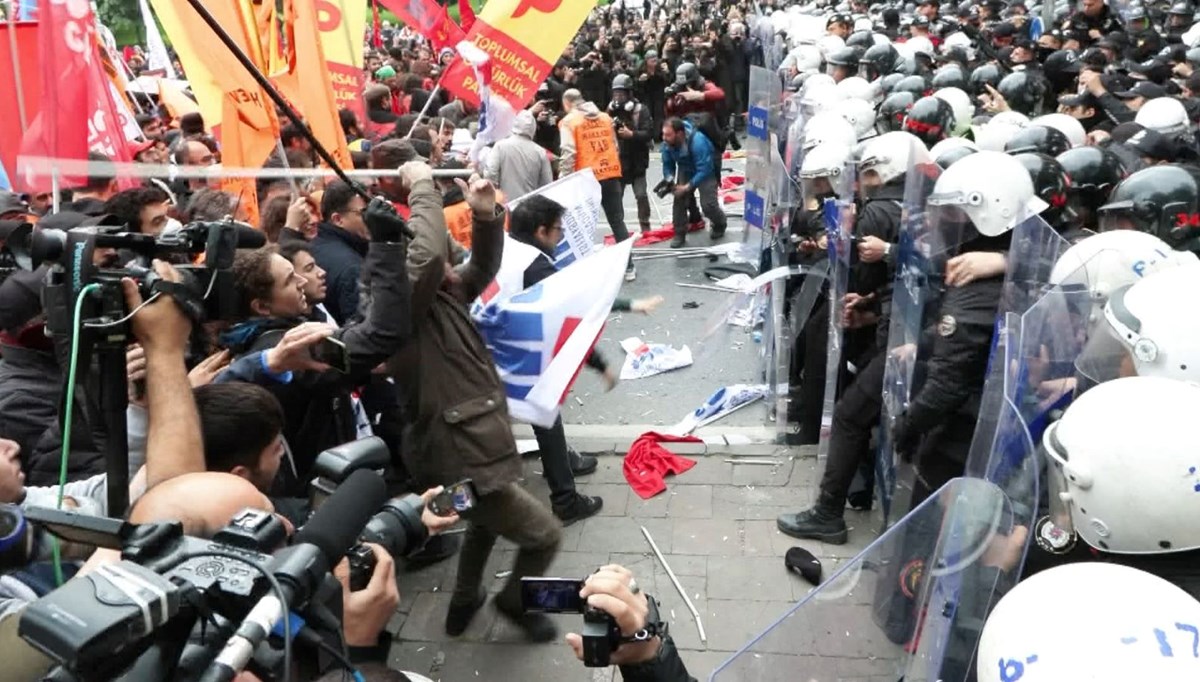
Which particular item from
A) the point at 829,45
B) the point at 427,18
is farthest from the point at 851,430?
the point at 829,45

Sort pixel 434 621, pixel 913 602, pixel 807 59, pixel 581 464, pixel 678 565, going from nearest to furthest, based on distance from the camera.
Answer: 1. pixel 913 602
2. pixel 434 621
3. pixel 678 565
4. pixel 581 464
5. pixel 807 59

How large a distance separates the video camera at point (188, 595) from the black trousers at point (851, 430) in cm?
345

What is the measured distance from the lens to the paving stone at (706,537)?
184 inches

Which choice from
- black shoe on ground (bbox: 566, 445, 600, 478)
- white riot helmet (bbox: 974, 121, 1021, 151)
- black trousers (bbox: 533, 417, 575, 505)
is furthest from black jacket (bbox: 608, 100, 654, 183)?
black trousers (bbox: 533, 417, 575, 505)

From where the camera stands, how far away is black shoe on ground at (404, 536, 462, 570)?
4625 mm

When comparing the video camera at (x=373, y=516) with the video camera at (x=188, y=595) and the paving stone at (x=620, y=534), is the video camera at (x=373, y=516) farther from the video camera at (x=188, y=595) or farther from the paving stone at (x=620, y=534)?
the paving stone at (x=620, y=534)

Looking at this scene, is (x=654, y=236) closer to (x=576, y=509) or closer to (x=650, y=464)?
(x=650, y=464)

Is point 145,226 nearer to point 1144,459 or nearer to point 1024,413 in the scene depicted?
point 1024,413

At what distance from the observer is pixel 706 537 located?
4.79m

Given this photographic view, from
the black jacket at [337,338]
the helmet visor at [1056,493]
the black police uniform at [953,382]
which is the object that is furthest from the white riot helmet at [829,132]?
the helmet visor at [1056,493]

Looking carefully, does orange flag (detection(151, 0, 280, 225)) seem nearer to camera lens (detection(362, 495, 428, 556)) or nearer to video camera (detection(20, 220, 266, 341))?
video camera (detection(20, 220, 266, 341))

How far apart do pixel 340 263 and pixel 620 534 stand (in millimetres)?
1943

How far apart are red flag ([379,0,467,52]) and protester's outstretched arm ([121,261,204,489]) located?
22.4 feet

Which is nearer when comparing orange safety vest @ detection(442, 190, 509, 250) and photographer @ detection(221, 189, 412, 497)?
photographer @ detection(221, 189, 412, 497)
